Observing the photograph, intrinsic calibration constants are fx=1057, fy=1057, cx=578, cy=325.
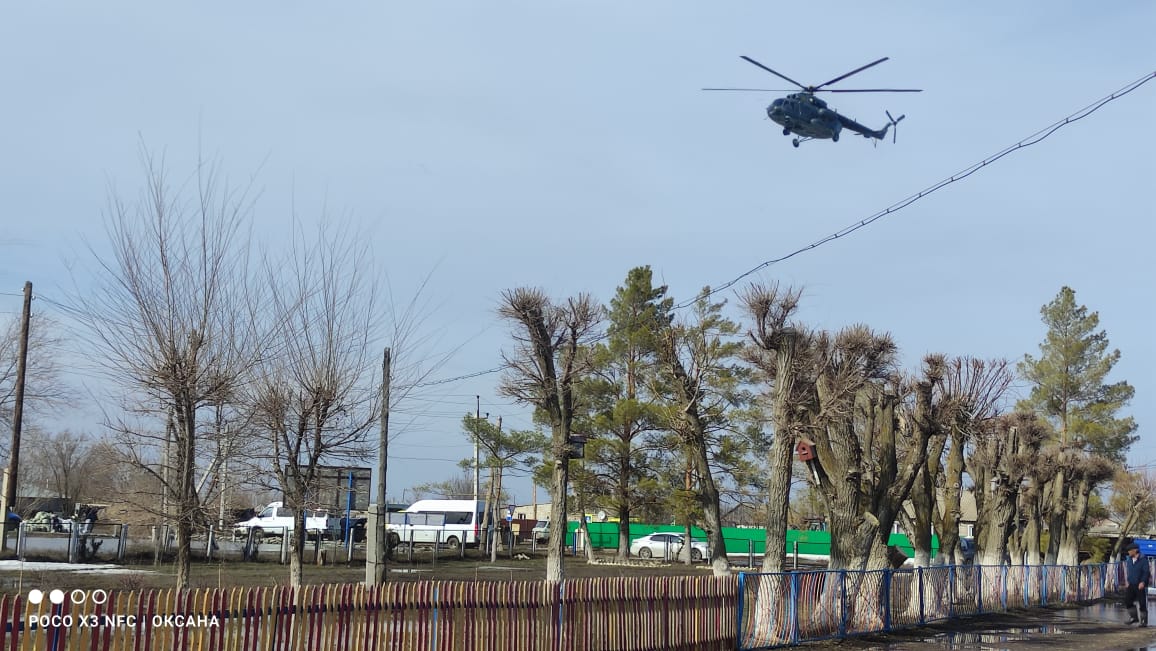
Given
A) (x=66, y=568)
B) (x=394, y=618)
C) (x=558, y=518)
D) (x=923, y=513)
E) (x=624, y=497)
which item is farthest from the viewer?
(x=624, y=497)

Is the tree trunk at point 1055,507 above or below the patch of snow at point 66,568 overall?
above

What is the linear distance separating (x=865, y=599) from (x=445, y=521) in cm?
4021

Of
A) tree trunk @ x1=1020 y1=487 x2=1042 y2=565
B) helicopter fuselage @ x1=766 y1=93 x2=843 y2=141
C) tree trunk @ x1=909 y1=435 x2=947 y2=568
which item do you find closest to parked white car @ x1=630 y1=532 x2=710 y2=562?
tree trunk @ x1=1020 y1=487 x2=1042 y2=565

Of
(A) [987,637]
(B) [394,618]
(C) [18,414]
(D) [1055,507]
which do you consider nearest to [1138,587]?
(A) [987,637]

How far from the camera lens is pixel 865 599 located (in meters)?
19.4

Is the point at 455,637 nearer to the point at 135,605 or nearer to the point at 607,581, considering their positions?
the point at 607,581

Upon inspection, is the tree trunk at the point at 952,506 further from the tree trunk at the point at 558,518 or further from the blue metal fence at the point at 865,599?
the tree trunk at the point at 558,518

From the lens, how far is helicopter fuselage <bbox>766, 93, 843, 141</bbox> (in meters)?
22.7

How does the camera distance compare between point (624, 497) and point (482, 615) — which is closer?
point (482, 615)

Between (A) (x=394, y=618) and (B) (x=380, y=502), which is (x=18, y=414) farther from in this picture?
(A) (x=394, y=618)

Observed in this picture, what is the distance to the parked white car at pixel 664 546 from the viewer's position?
5081 cm

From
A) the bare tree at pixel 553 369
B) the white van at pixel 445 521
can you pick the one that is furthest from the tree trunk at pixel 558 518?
the white van at pixel 445 521

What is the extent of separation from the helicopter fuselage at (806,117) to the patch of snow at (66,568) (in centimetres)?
1976

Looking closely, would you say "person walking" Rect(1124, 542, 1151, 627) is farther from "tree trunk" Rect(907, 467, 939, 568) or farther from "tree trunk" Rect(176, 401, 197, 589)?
"tree trunk" Rect(176, 401, 197, 589)
